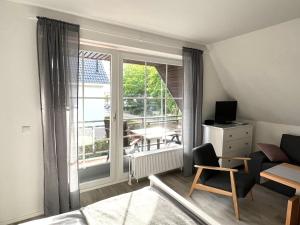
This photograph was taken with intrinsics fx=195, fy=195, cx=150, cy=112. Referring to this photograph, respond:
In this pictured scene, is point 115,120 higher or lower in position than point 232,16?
lower

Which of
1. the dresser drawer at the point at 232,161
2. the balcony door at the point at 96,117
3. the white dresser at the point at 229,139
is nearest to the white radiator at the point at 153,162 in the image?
the balcony door at the point at 96,117

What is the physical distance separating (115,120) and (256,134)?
2980 millimetres

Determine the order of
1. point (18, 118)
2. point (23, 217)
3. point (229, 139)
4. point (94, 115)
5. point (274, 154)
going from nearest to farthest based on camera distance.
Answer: point (18, 118) → point (23, 217) → point (94, 115) → point (274, 154) → point (229, 139)

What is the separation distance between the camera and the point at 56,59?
2160 mm

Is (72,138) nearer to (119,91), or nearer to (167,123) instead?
(119,91)

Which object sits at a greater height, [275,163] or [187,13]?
[187,13]

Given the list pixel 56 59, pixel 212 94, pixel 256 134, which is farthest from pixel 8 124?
pixel 256 134

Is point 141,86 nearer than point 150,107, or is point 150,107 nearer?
point 141,86

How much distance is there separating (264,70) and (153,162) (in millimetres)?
2267

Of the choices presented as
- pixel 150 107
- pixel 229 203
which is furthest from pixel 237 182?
pixel 150 107

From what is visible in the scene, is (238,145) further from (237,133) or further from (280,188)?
(280,188)

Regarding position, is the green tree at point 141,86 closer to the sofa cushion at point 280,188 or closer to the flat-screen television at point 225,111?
the flat-screen television at point 225,111

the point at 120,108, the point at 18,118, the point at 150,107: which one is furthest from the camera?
the point at 150,107

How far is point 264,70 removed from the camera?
3.03 metres
